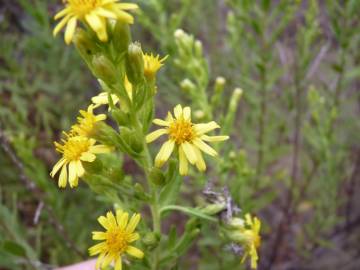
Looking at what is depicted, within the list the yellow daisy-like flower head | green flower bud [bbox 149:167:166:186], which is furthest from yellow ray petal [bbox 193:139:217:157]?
the yellow daisy-like flower head

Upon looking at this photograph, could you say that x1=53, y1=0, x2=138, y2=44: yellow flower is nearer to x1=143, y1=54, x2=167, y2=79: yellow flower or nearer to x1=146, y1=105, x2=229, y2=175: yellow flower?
x1=143, y1=54, x2=167, y2=79: yellow flower

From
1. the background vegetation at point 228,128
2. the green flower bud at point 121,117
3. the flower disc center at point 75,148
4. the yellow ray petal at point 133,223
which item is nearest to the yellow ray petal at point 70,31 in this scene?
the green flower bud at point 121,117

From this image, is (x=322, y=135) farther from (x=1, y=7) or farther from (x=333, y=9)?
(x=1, y=7)

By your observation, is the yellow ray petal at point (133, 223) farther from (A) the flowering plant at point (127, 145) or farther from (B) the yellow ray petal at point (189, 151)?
(B) the yellow ray petal at point (189, 151)

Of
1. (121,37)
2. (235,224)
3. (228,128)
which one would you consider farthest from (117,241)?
(228,128)

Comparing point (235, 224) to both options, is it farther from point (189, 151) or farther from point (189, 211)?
point (189, 151)
